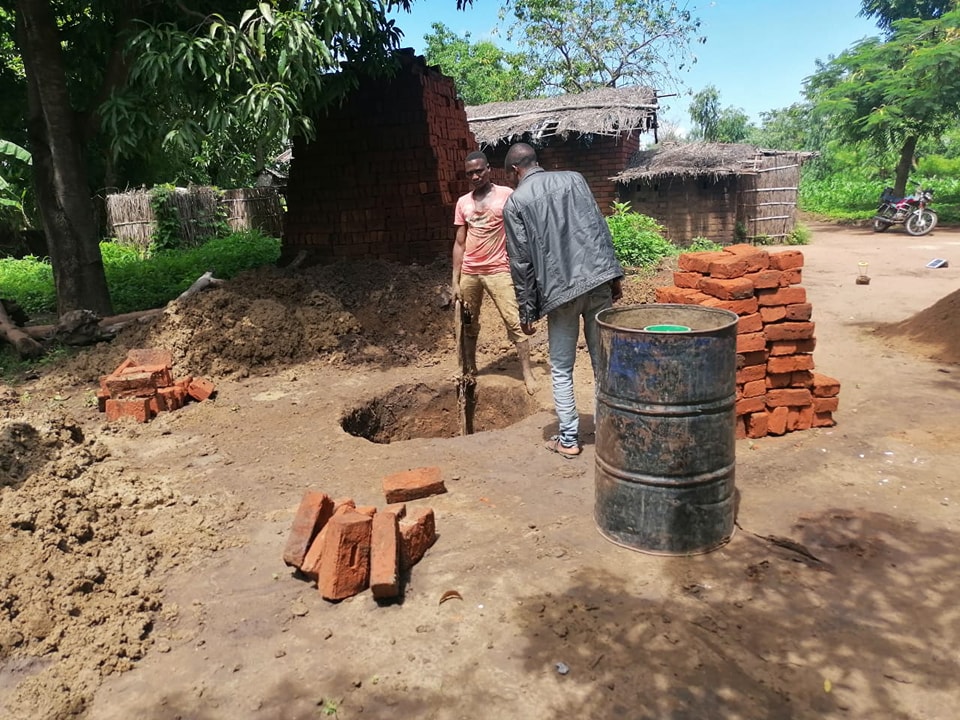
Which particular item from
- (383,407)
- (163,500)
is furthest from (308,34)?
(163,500)

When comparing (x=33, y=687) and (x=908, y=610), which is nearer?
(x=33, y=687)

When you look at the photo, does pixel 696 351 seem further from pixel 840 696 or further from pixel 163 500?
pixel 163 500

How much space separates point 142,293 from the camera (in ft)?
32.3

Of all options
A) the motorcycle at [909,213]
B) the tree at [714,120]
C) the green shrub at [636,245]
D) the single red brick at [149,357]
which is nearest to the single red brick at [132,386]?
the single red brick at [149,357]

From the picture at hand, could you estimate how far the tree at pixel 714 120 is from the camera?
117ft

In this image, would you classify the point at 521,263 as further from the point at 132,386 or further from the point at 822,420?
the point at 132,386

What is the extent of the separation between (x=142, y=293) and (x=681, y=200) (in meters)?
11.8

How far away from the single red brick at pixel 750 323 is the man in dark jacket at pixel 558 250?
2.74 ft

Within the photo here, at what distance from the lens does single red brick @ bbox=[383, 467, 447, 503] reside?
11.7 feet

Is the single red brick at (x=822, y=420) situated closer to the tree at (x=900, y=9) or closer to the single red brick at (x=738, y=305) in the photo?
the single red brick at (x=738, y=305)

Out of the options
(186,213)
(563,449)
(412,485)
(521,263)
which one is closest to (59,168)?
(521,263)

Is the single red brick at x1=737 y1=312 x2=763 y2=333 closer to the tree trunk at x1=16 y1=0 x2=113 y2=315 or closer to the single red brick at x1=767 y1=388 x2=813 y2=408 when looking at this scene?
the single red brick at x1=767 y1=388 x2=813 y2=408

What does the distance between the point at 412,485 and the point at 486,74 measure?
2577 cm

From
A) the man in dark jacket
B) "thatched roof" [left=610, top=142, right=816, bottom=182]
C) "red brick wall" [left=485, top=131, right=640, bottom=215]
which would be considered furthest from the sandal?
"red brick wall" [left=485, top=131, right=640, bottom=215]
